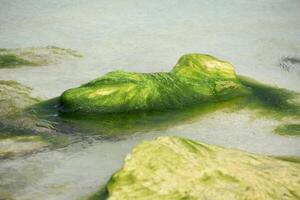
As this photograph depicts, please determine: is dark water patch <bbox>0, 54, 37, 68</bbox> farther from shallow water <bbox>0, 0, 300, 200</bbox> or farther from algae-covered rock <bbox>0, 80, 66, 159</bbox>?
algae-covered rock <bbox>0, 80, 66, 159</bbox>

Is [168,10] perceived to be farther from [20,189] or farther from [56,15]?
[20,189]

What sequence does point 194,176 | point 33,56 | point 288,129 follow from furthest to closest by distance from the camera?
point 33,56 < point 288,129 < point 194,176

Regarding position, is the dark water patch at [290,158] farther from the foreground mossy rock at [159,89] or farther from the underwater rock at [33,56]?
the underwater rock at [33,56]

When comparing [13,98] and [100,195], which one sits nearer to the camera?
[100,195]

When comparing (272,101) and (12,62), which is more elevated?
(12,62)

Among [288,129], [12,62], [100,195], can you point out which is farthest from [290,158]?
[12,62]

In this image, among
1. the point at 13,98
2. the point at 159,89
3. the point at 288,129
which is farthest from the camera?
the point at 159,89

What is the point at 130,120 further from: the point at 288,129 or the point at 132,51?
the point at 132,51
